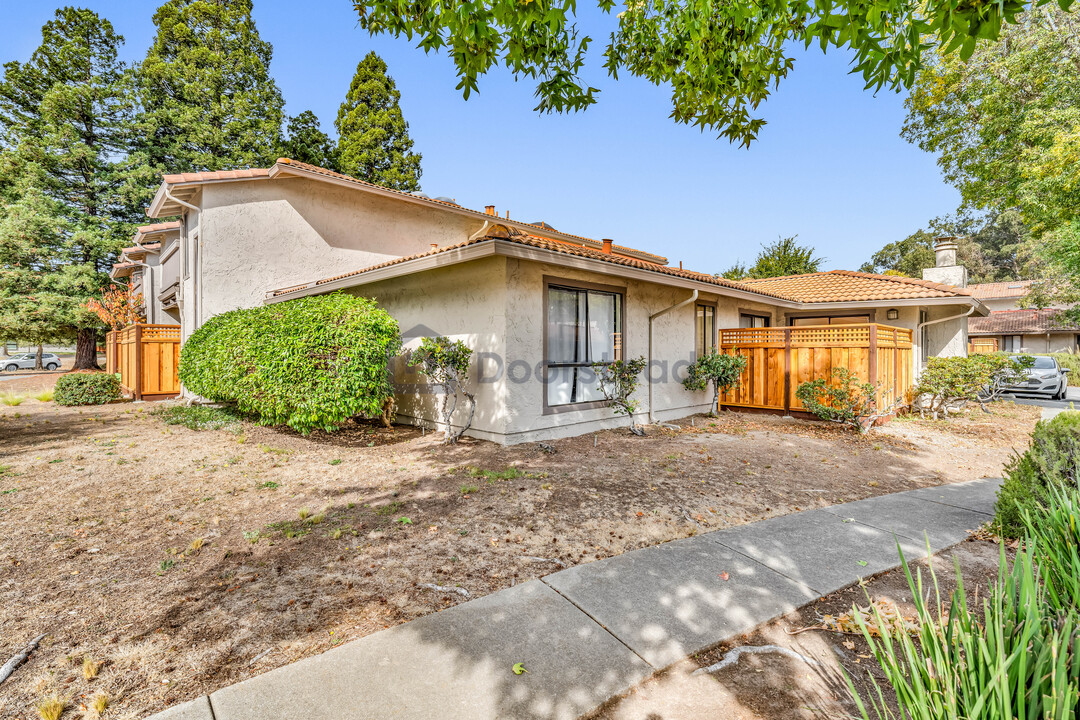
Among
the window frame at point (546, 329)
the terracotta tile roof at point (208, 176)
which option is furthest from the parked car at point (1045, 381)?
the terracotta tile roof at point (208, 176)

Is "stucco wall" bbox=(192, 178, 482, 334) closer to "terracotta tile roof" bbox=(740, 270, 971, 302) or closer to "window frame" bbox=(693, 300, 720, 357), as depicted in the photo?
"window frame" bbox=(693, 300, 720, 357)

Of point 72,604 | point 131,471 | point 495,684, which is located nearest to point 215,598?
point 72,604

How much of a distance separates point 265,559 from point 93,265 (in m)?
22.6

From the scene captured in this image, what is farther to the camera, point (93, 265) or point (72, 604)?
point (93, 265)

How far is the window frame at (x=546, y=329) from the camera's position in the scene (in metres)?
7.31

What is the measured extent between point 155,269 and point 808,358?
68.2 ft

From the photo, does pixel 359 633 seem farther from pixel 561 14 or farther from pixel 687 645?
pixel 561 14

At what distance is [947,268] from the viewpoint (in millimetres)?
15297

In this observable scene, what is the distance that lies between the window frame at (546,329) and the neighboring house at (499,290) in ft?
0.08

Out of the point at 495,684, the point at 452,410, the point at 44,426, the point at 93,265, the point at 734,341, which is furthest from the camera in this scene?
the point at 93,265

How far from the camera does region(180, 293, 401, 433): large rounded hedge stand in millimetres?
6785

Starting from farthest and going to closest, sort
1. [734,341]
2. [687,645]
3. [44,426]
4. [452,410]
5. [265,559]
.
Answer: [734,341]
[44,426]
[452,410]
[265,559]
[687,645]

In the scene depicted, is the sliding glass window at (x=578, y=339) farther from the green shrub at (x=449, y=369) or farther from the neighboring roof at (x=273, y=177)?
the neighboring roof at (x=273, y=177)

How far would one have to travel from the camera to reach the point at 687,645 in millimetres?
2387
